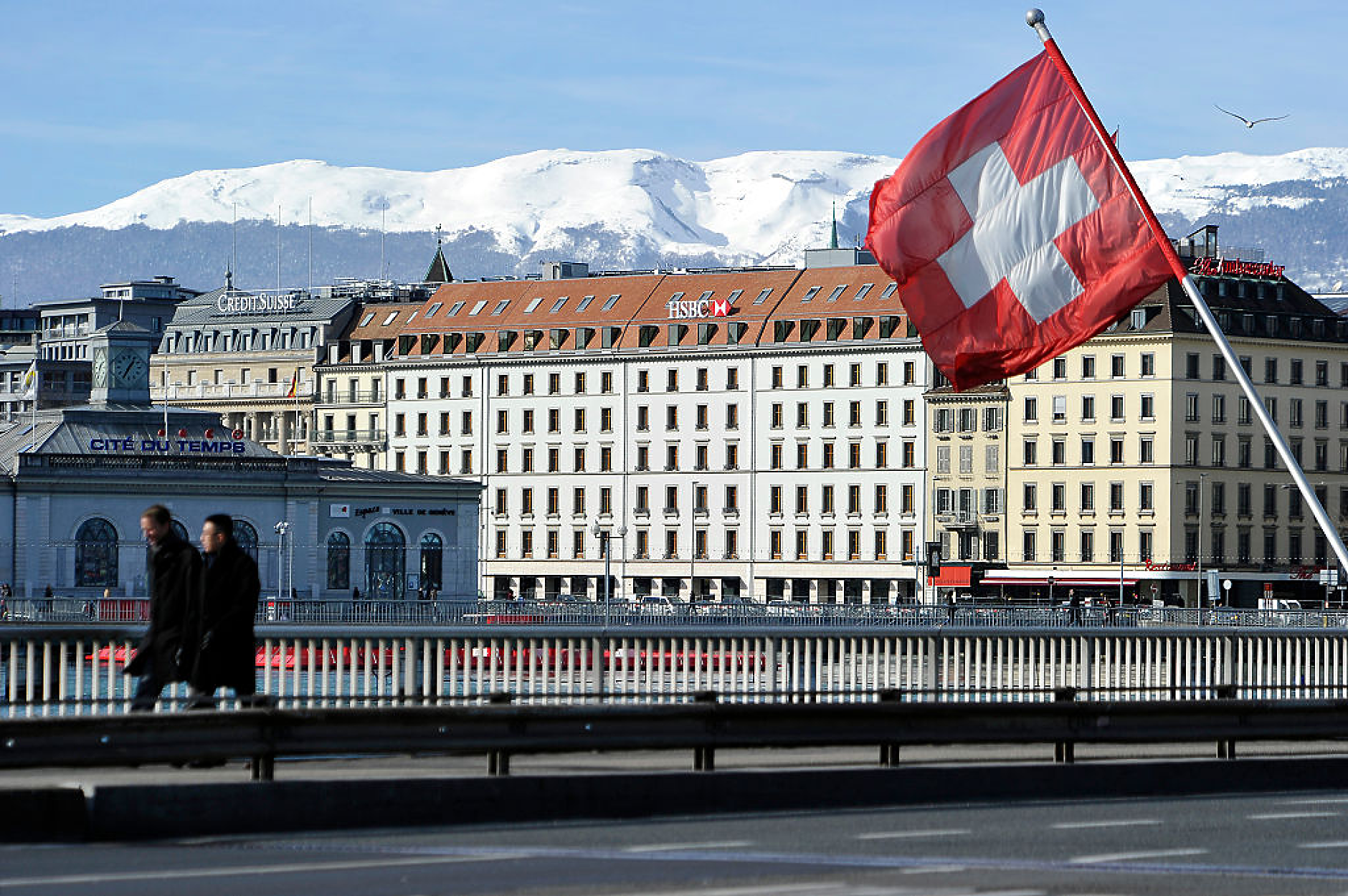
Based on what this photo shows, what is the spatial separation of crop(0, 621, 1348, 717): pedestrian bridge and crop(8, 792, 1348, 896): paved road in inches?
91.7

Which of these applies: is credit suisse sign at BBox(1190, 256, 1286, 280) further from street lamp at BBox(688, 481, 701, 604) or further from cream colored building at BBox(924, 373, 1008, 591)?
street lamp at BBox(688, 481, 701, 604)

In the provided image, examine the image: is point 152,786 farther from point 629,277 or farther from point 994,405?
point 629,277

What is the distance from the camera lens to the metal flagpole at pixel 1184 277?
25.5m

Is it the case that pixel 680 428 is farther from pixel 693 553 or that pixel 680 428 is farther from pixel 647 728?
pixel 647 728

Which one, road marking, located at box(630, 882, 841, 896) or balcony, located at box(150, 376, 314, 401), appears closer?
road marking, located at box(630, 882, 841, 896)

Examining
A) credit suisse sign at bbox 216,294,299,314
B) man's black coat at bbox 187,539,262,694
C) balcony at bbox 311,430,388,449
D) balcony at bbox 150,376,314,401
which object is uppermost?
credit suisse sign at bbox 216,294,299,314

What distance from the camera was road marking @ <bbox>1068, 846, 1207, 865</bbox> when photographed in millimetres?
18750

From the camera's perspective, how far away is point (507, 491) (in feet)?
539

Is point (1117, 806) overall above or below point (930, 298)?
below

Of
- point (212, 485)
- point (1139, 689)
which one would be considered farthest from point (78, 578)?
point (1139, 689)

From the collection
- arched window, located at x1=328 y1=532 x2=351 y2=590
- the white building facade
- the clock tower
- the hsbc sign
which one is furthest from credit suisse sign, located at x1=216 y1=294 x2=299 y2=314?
arched window, located at x1=328 y1=532 x2=351 y2=590

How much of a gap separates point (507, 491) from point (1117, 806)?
5570 inches

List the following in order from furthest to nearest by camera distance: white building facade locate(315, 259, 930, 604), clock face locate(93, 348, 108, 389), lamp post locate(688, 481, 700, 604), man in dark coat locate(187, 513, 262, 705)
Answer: lamp post locate(688, 481, 700, 604) < white building facade locate(315, 259, 930, 604) < clock face locate(93, 348, 108, 389) < man in dark coat locate(187, 513, 262, 705)

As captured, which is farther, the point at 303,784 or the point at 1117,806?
the point at 1117,806
